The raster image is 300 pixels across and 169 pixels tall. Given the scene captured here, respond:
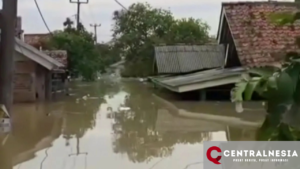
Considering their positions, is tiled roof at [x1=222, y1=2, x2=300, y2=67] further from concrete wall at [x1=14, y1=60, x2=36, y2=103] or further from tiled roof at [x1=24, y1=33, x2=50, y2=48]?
tiled roof at [x1=24, y1=33, x2=50, y2=48]

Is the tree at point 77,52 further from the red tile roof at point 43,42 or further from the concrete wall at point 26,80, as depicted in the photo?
the concrete wall at point 26,80

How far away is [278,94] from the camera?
1.34 m

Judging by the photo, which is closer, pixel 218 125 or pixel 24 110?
pixel 218 125

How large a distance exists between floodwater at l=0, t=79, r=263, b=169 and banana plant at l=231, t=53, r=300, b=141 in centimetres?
266

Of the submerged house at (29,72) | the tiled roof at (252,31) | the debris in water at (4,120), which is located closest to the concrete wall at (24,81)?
the submerged house at (29,72)

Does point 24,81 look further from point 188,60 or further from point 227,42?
point 227,42

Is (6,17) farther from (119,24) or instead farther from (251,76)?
(119,24)

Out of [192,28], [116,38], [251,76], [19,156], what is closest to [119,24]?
[116,38]

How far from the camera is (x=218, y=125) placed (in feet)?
36.0

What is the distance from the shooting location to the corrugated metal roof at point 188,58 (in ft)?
65.5

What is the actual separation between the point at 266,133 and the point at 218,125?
9642mm

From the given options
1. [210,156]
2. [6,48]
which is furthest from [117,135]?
[210,156]

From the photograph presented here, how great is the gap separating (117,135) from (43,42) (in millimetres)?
27103
